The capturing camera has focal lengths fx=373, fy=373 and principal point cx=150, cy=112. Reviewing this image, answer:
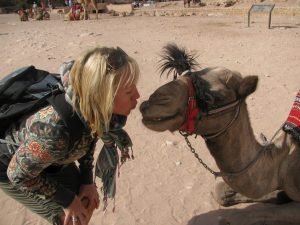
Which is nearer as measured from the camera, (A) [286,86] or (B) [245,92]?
(B) [245,92]

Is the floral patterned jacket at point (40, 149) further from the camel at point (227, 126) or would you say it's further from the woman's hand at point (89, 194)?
the camel at point (227, 126)

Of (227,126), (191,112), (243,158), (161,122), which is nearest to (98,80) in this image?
(161,122)

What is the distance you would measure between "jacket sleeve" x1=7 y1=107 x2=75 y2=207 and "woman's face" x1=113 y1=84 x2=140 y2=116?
0.31 metres

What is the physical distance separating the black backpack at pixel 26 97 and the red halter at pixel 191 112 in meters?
0.68

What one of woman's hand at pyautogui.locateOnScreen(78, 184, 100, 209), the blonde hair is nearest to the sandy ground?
woman's hand at pyautogui.locateOnScreen(78, 184, 100, 209)

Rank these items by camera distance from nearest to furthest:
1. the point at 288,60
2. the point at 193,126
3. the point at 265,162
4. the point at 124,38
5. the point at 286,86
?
the point at 193,126, the point at 265,162, the point at 286,86, the point at 288,60, the point at 124,38

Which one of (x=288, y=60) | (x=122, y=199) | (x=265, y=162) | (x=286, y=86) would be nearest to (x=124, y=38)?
(x=288, y=60)

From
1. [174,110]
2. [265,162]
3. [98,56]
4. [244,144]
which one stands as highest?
[98,56]

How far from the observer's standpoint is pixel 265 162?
A: 281cm

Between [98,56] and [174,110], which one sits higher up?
[98,56]

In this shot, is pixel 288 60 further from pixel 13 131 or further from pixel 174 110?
pixel 13 131

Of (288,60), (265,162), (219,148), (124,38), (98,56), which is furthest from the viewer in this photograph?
(124,38)

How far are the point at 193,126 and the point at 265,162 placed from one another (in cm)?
78

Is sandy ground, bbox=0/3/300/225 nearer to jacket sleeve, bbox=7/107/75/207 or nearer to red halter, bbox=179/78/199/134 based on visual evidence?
red halter, bbox=179/78/199/134
